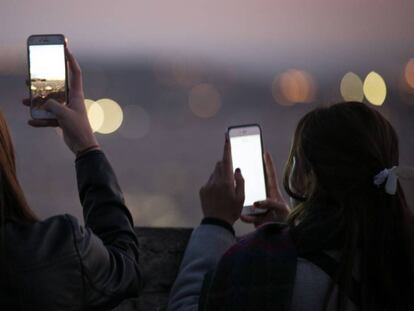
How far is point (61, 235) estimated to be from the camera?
112 centimetres

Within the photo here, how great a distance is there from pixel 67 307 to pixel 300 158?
54cm

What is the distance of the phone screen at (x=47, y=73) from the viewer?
1554 mm

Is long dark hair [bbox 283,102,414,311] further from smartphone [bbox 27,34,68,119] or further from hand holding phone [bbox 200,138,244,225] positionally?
smartphone [bbox 27,34,68,119]

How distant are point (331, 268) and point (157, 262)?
2.34 ft

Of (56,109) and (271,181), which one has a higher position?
(56,109)

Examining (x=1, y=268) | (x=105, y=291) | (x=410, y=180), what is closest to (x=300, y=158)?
(x=410, y=180)

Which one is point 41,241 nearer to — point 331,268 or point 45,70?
point 331,268

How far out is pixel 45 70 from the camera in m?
1.62

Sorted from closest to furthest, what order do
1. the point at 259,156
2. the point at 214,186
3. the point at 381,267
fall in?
the point at 381,267, the point at 214,186, the point at 259,156

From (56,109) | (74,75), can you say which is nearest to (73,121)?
(56,109)

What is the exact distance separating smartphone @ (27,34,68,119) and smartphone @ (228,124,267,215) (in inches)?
21.1

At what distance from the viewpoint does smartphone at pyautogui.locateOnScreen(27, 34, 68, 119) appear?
1.54 meters

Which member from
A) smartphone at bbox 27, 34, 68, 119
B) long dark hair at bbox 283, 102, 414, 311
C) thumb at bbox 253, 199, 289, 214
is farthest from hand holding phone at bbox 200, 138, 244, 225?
smartphone at bbox 27, 34, 68, 119

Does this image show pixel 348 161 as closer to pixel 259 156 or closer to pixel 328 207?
pixel 328 207
